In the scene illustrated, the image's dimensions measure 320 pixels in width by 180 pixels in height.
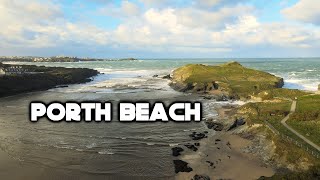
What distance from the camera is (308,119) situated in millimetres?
49125

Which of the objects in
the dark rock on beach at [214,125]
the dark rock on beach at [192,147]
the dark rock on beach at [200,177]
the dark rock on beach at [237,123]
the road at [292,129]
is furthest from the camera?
the dark rock on beach at [214,125]

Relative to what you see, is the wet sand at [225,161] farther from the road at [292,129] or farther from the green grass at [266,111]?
the green grass at [266,111]

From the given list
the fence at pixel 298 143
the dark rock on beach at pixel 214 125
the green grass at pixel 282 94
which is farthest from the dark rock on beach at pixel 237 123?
the green grass at pixel 282 94

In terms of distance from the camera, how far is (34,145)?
42.4 metres

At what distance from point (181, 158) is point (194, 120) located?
18.7m

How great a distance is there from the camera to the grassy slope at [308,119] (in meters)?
41.6

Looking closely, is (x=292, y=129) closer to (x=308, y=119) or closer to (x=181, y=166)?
(x=308, y=119)

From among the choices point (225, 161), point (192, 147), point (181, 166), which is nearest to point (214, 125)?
point (192, 147)

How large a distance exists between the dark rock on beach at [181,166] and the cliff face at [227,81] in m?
46.8

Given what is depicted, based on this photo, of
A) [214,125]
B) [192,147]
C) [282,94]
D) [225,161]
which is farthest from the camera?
[282,94]

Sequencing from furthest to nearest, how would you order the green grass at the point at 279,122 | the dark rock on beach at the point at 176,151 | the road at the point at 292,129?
the dark rock on beach at the point at 176,151, the road at the point at 292,129, the green grass at the point at 279,122

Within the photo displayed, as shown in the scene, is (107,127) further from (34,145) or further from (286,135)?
(286,135)

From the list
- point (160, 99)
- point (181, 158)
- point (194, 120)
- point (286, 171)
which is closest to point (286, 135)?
point (286, 171)

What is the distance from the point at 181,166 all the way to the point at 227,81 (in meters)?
74.5
